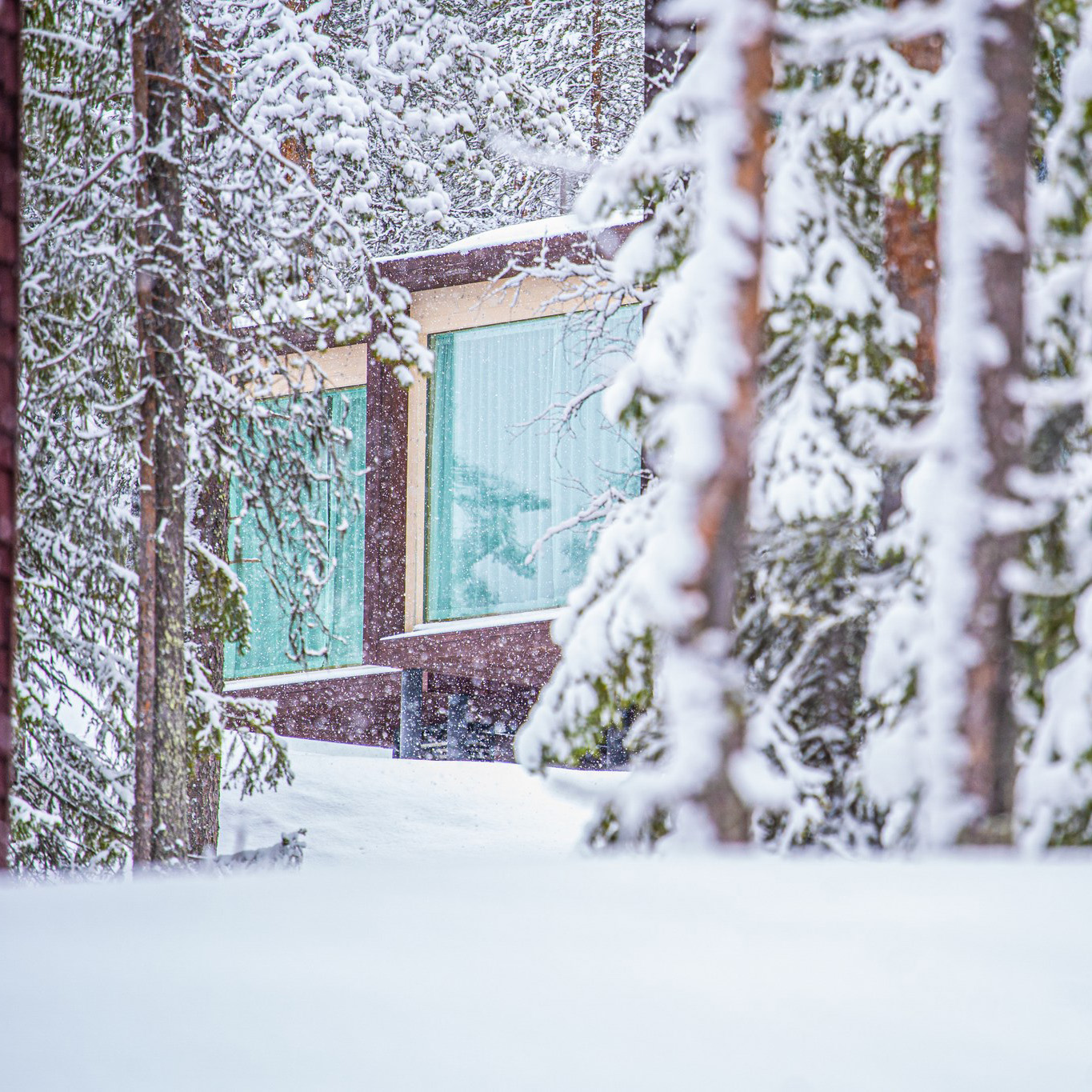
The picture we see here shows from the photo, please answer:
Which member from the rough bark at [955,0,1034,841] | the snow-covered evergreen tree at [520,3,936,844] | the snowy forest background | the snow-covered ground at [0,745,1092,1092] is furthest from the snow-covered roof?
the snow-covered ground at [0,745,1092,1092]

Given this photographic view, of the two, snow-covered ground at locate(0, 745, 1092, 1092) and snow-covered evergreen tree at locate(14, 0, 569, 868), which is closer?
snow-covered ground at locate(0, 745, 1092, 1092)

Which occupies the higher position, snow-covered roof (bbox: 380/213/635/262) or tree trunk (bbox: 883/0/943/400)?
snow-covered roof (bbox: 380/213/635/262)

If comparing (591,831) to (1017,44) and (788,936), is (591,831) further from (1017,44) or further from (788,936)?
(1017,44)

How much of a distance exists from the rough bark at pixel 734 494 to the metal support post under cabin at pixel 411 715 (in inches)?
431

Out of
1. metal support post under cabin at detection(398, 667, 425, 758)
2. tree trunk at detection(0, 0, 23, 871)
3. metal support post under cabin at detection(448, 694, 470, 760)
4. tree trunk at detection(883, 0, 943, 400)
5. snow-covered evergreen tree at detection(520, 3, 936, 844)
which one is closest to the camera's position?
tree trunk at detection(0, 0, 23, 871)

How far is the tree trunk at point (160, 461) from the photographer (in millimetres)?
6840

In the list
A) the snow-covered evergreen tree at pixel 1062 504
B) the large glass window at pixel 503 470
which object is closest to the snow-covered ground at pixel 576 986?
the snow-covered evergreen tree at pixel 1062 504

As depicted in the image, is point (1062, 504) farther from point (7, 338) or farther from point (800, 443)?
point (7, 338)

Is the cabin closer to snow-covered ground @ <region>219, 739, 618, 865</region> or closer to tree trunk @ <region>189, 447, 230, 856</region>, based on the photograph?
snow-covered ground @ <region>219, 739, 618, 865</region>

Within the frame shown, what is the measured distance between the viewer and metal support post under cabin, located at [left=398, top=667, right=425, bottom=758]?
537 inches

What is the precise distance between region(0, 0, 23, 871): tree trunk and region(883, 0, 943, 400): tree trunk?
298cm

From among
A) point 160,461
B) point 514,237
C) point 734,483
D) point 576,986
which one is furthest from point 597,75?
point 576,986

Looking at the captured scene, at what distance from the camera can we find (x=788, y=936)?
217cm

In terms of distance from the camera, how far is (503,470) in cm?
1247
